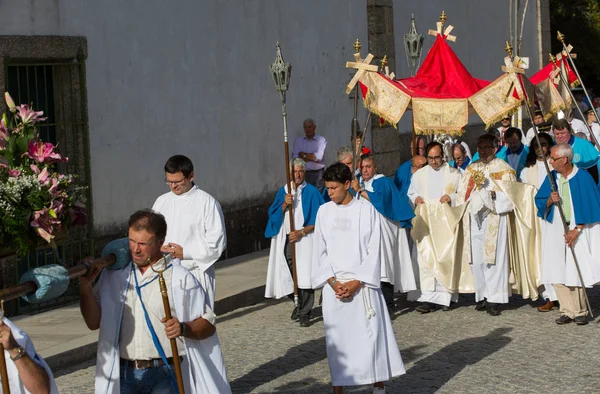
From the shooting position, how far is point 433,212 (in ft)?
39.6

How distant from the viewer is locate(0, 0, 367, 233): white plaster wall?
40.9 ft

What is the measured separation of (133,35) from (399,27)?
7.46m

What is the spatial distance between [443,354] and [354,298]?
173 centimetres

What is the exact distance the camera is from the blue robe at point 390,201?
11.3 m

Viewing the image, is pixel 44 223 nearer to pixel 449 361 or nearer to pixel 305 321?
pixel 449 361

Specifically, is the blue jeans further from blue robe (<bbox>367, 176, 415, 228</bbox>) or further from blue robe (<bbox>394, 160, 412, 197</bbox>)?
blue robe (<bbox>394, 160, 412, 197</bbox>)

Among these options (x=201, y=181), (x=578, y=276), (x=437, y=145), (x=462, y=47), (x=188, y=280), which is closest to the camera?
(x=188, y=280)

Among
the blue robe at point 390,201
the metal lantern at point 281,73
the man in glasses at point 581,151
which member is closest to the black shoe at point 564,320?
the blue robe at point 390,201

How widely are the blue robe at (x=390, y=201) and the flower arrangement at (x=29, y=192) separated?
6.36 meters

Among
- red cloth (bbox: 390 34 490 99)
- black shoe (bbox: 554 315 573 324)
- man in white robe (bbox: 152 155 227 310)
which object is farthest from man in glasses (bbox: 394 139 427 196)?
man in white robe (bbox: 152 155 227 310)

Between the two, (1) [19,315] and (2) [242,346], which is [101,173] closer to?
(1) [19,315]

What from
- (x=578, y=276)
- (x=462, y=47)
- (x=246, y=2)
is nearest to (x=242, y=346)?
(x=578, y=276)

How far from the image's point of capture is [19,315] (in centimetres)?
1105

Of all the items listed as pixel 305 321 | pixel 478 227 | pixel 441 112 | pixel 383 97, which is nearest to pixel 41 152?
pixel 305 321
